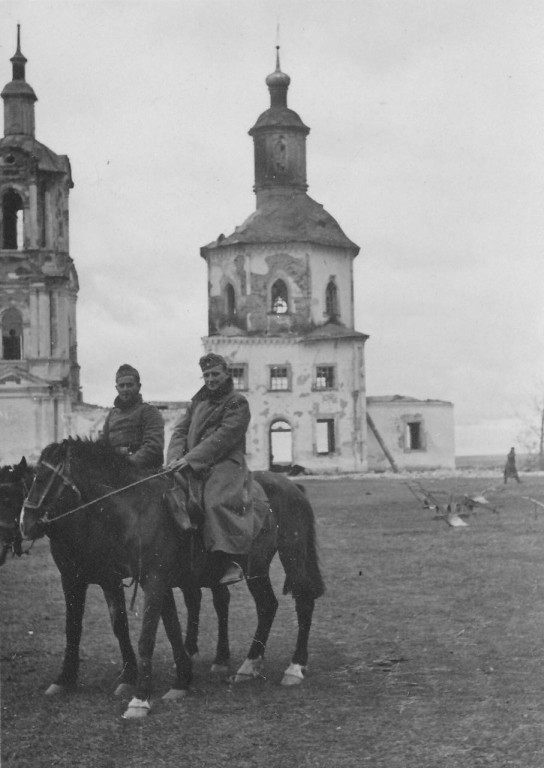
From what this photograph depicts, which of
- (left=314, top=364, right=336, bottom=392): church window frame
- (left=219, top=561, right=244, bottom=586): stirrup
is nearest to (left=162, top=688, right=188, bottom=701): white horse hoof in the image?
(left=219, top=561, right=244, bottom=586): stirrup

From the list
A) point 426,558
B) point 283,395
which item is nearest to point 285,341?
point 283,395

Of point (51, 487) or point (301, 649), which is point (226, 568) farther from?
point (51, 487)

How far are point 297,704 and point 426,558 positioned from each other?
822 centimetres

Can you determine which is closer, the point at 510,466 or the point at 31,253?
the point at 510,466

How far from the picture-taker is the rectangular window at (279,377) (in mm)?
50281

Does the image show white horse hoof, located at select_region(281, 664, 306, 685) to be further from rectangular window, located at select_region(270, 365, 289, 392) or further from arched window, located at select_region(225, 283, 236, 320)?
arched window, located at select_region(225, 283, 236, 320)

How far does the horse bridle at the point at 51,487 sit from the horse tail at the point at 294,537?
1.76 metres

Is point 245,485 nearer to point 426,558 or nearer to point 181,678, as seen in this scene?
point 181,678

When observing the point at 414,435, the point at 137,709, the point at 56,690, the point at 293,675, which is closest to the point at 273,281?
the point at 414,435

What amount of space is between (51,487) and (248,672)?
6.98 feet

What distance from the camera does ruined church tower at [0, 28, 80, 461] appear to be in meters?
49.7

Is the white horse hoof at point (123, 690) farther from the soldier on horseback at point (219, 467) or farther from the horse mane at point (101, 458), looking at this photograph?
the horse mane at point (101, 458)

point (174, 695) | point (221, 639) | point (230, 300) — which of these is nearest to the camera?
point (174, 695)

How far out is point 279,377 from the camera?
165 feet
